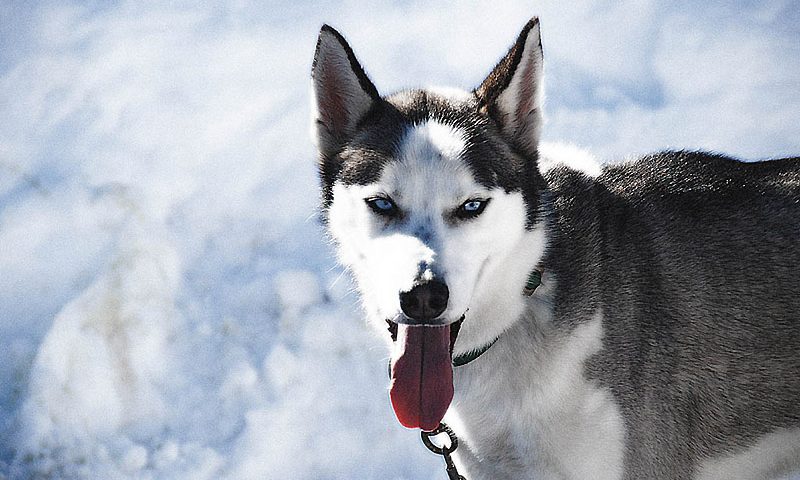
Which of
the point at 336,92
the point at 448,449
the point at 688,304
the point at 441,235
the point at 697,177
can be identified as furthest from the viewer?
the point at 697,177

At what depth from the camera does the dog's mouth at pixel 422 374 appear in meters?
3.38

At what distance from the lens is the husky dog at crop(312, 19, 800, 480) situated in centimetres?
328

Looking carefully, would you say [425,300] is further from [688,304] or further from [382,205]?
[688,304]

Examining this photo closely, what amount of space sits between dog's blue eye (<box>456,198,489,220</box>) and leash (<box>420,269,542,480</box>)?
1.46ft

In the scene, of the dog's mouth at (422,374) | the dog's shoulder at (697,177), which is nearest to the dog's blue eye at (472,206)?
the dog's mouth at (422,374)

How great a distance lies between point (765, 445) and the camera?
3.99 metres

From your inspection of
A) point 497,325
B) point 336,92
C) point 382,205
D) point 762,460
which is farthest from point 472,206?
point 762,460

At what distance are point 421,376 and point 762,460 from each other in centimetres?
173

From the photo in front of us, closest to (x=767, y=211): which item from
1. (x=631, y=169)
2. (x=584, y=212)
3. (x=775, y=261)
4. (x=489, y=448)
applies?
(x=775, y=261)

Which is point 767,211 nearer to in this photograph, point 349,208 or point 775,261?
point 775,261

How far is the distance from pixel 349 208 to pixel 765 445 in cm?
215

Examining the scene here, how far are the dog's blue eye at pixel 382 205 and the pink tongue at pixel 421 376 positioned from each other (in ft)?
1.44

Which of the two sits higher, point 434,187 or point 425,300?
point 434,187

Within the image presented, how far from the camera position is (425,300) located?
10.0 feet
